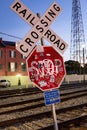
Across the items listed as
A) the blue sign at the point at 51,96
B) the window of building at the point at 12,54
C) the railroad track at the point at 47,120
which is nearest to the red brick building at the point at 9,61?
the window of building at the point at 12,54

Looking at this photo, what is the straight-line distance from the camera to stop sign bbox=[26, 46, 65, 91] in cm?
602

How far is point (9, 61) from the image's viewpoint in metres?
66.4

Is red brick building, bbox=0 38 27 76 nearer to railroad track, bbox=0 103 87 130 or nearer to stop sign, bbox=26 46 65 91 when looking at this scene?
railroad track, bbox=0 103 87 130

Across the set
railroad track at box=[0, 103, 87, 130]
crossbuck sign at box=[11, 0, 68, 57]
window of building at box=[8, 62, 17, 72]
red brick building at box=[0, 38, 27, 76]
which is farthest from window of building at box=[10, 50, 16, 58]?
crossbuck sign at box=[11, 0, 68, 57]

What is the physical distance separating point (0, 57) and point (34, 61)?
5838cm

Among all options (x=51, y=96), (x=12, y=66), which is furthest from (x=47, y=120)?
(x=12, y=66)

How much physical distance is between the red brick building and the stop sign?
58.6 meters

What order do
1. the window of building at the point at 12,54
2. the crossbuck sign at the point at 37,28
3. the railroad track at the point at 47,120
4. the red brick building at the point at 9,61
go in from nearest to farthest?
the crossbuck sign at the point at 37,28, the railroad track at the point at 47,120, the red brick building at the point at 9,61, the window of building at the point at 12,54

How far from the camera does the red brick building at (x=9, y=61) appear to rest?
64.6m

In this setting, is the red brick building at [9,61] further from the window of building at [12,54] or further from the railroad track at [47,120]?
the railroad track at [47,120]

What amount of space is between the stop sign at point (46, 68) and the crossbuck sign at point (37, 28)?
0.17m

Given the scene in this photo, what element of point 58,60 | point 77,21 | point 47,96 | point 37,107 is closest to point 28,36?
point 58,60

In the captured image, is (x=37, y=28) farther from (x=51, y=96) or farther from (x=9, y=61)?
(x=9, y=61)

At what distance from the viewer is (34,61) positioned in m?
6.05
